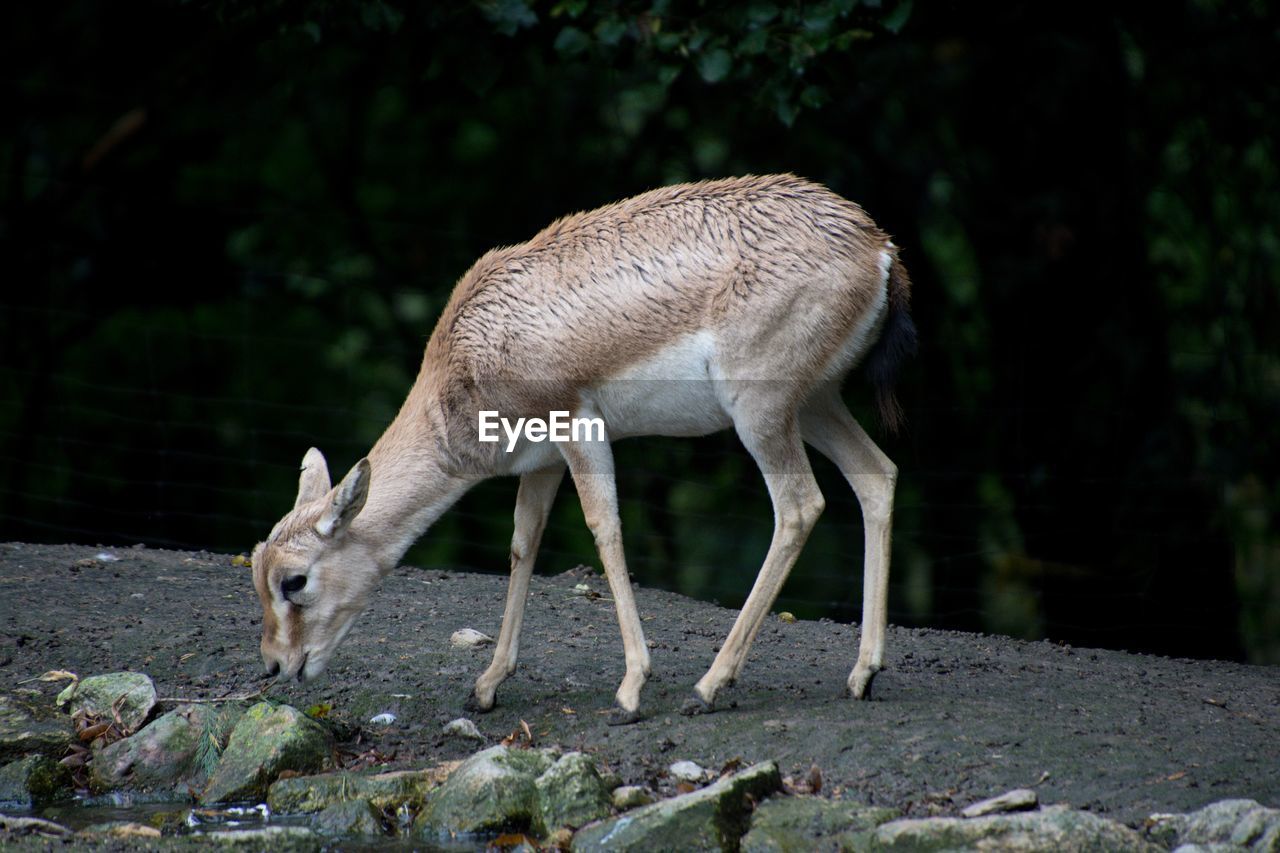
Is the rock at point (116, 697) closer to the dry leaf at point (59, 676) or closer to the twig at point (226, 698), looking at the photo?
the twig at point (226, 698)

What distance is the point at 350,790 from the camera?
15.7 ft

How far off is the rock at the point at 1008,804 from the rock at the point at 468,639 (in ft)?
8.76

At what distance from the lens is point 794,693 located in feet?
18.5

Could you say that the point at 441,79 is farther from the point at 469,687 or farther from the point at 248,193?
Result: the point at 469,687

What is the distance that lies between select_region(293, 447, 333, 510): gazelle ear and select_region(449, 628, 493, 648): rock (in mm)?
902

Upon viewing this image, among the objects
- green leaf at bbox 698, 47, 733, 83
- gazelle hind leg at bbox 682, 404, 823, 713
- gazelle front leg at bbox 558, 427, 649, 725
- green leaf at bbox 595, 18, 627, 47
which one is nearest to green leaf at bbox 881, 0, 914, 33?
green leaf at bbox 698, 47, 733, 83

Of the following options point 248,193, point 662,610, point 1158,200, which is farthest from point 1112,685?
point 248,193

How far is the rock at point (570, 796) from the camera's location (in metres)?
4.51

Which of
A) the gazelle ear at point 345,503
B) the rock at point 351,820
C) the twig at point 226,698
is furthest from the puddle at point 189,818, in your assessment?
the gazelle ear at point 345,503

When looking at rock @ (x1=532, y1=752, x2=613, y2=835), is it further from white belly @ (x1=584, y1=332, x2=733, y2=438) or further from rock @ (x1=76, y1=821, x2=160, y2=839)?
white belly @ (x1=584, y1=332, x2=733, y2=438)

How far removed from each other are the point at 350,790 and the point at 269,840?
0.44 m

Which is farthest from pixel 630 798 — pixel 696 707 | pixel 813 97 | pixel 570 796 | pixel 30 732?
pixel 813 97

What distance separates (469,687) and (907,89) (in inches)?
191

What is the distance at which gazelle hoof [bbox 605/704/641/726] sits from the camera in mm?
5289
